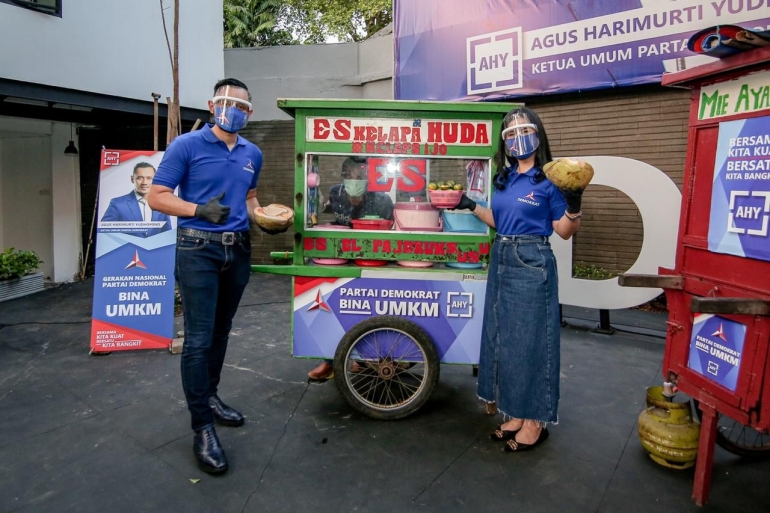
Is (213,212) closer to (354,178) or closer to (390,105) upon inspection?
(354,178)

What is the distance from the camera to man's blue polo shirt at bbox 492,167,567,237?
2.87m

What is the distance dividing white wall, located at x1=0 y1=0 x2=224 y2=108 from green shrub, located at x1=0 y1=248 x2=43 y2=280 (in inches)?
107

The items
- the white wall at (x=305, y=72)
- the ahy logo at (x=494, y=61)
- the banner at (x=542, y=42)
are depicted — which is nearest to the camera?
the banner at (x=542, y=42)

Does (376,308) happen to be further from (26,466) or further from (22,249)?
(22,249)

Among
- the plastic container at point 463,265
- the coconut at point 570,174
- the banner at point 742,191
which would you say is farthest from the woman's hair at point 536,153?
the banner at point 742,191

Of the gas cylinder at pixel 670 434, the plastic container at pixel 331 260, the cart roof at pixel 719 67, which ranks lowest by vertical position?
the gas cylinder at pixel 670 434

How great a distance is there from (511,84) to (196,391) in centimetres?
644

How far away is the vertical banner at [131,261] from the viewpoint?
4.84 meters

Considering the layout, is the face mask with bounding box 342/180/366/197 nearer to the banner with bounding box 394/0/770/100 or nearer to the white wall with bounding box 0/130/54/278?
the banner with bounding box 394/0/770/100

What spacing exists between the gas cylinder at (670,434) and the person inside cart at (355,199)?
203 cm

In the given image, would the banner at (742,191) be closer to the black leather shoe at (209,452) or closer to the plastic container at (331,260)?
the plastic container at (331,260)

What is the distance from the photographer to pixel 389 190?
3.51m

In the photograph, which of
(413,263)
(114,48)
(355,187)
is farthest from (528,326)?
(114,48)

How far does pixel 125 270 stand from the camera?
491 centimetres
